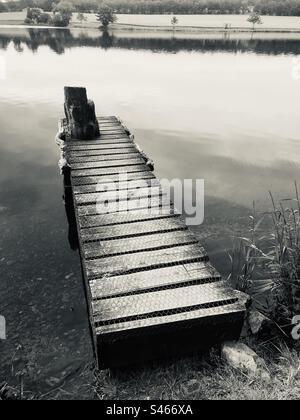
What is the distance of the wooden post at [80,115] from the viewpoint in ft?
31.1

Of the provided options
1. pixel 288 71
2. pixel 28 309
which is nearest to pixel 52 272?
pixel 28 309

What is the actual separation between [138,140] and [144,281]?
9.67 m

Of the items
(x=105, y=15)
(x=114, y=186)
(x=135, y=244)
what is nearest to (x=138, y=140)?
(x=114, y=186)

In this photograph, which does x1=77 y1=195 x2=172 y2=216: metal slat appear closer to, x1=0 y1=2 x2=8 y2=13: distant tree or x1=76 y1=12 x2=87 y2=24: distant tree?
x1=76 y1=12 x2=87 y2=24: distant tree

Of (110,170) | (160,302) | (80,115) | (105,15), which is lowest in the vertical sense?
(160,302)

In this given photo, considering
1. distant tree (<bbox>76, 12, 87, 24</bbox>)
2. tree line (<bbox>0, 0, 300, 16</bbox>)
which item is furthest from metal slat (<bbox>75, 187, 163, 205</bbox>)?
tree line (<bbox>0, 0, 300, 16</bbox>)

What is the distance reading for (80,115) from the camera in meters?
9.76

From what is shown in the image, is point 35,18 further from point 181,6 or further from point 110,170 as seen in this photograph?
point 110,170

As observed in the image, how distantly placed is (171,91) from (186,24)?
68702mm

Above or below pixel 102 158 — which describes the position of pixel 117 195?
below

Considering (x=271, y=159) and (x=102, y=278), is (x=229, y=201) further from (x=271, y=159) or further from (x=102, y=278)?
(x=102, y=278)

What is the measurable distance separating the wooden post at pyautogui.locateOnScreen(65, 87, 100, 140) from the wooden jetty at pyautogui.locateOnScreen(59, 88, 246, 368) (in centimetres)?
301

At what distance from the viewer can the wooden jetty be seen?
4.15 m

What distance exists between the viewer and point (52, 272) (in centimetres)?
643
